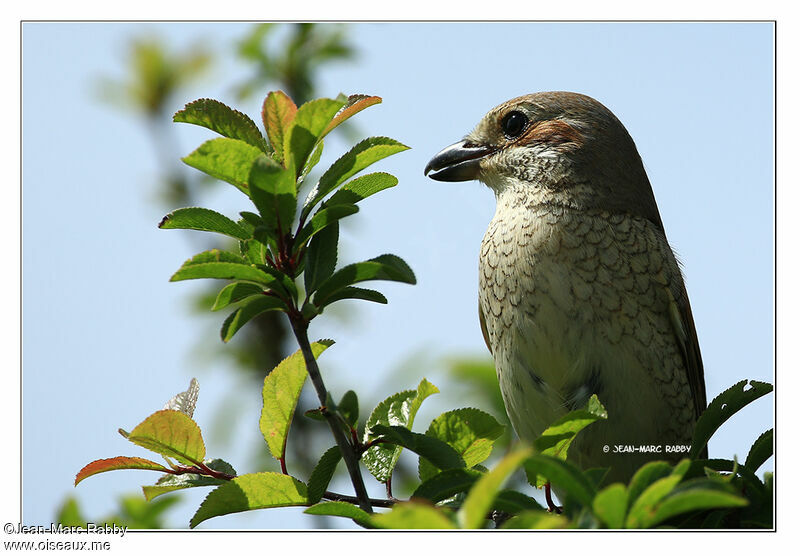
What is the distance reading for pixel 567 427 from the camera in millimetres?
1977

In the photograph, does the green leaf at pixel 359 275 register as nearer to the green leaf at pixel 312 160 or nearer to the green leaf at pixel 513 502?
the green leaf at pixel 312 160

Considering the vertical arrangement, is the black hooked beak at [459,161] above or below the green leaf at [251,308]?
above

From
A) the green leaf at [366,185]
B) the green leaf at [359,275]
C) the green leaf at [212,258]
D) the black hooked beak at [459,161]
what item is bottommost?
the green leaf at [359,275]

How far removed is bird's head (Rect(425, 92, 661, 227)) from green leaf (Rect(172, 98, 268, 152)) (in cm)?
155

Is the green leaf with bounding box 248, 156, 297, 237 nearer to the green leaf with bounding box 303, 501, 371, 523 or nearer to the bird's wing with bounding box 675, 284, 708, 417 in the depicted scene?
the green leaf with bounding box 303, 501, 371, 523

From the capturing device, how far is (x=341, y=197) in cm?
200

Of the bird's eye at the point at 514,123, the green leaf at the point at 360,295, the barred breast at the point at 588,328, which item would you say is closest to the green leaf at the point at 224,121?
the green leaf at the point at 360,295

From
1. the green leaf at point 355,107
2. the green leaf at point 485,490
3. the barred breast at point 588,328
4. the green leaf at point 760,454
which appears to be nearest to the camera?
the green leaf at point 485,490

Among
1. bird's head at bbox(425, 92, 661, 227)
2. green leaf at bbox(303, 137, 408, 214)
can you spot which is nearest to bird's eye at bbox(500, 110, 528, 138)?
bird's head at bbox(425, 92, 661, 227)

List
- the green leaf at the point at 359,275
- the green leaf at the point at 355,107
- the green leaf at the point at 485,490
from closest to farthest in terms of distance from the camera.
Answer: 1. the green leaf at the point at 485,490
2. the green leaf at the point at 359,275
3. the green leaf at the point at 355,107

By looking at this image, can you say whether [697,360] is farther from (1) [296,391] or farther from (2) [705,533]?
(1) [296,391]

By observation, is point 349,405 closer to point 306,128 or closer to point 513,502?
point 513,502

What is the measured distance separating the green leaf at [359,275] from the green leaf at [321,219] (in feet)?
0.37

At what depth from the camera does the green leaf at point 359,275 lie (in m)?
1.86
